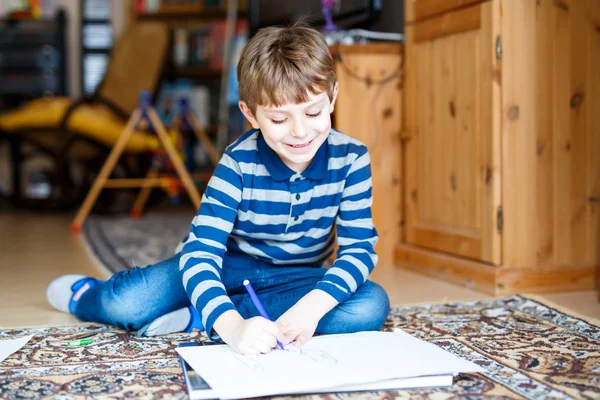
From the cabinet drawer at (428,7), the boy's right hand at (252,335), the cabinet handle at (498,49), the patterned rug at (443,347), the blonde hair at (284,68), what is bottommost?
the patterned rug at (443,347)

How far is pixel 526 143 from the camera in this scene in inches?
71.4

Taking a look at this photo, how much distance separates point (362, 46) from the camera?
220 centimetres

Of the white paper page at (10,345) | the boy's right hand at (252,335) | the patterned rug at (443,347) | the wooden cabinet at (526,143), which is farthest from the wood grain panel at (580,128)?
the white paper page at (10,345)

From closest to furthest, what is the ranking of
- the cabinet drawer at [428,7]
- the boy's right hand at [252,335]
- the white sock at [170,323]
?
the boy's right hand at [252,335], the white sock at [170,323], the cabinet drawer at [428,7]

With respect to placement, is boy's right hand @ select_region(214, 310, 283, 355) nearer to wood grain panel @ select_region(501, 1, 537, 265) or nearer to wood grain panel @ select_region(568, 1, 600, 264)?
wood grain panel @ select_region(501, 1, 537, 265)

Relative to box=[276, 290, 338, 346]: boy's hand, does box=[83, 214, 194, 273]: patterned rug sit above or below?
below

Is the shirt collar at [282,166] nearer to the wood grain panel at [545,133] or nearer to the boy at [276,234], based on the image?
the boy at [276,234]

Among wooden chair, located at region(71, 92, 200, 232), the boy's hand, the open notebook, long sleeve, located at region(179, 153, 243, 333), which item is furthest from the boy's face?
wooden chair, located at region(71, 92, 200, 232)

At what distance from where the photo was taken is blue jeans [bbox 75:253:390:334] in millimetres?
1371

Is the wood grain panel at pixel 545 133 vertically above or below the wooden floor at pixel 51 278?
above

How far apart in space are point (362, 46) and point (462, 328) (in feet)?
3.52

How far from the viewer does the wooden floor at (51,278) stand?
162 cm

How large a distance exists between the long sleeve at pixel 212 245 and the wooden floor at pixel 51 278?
44 centimetres

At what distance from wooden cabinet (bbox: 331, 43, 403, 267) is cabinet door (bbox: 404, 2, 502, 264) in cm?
5
